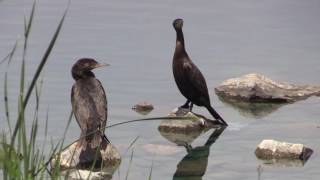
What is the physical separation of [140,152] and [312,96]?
11.1 ft

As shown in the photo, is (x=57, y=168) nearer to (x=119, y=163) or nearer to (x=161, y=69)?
(x=119, y=163)

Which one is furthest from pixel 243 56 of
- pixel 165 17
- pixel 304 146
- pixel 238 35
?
pixel 304 146

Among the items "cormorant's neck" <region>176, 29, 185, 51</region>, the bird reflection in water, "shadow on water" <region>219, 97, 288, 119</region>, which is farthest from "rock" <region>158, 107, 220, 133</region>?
"cormorant's neck" <region>176, 29, 185, 51</region>

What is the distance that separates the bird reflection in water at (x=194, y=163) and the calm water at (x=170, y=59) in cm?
7

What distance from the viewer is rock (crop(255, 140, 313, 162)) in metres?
10.1

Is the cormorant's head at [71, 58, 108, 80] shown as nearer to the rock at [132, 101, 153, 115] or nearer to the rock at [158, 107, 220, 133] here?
the rock at [158, 107, 220, 133]

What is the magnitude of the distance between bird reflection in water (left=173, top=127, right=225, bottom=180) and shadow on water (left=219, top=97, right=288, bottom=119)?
3.93 ft

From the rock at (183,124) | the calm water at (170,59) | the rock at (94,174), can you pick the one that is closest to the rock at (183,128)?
the rock at (183,124)

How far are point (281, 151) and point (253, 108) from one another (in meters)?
2.44

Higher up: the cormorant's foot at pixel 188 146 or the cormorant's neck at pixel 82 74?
the cormorant's neck at pixel 82 74

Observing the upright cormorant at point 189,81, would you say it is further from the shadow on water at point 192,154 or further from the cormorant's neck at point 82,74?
the cormorant's neck at point 82,74

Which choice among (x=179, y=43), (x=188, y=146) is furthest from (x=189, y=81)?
(x=188, y=146)

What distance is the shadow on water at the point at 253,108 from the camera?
12195 mm

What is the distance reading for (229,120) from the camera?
38.7 ft
